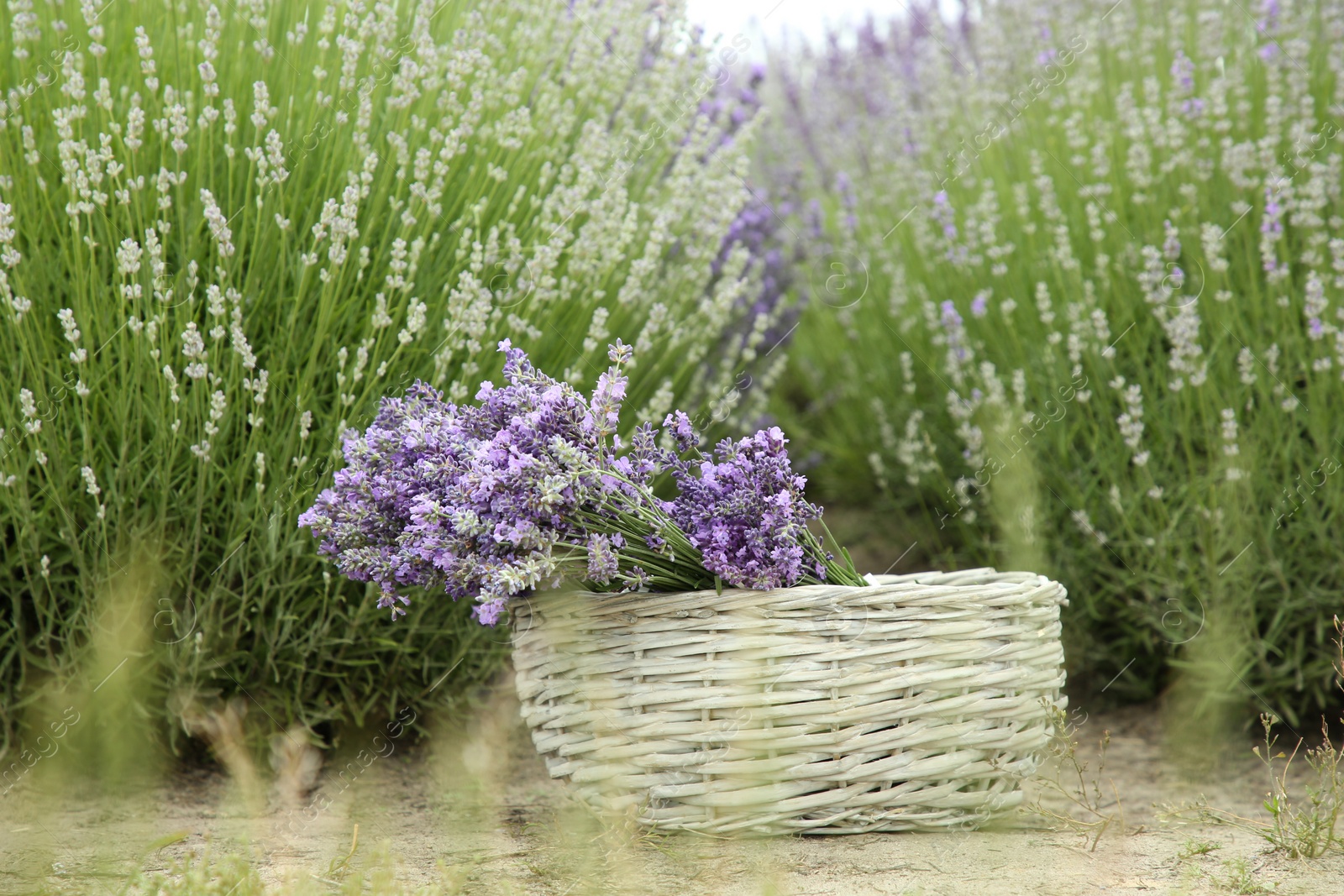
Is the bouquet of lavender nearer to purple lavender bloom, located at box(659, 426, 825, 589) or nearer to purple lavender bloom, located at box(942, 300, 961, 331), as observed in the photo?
purple lavender bloom, located at box(659, 426, 825, 589)

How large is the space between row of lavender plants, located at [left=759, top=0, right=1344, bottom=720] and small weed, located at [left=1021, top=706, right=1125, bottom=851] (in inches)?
12.3

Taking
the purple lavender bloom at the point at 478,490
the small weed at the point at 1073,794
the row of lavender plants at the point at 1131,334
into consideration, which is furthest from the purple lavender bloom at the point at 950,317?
the purple lavender bloom at the point at 478,490

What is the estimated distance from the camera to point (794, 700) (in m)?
1.55

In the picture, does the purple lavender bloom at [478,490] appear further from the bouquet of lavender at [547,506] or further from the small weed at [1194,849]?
the small weed at [1194,849]

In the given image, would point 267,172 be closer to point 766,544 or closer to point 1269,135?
point 766,544

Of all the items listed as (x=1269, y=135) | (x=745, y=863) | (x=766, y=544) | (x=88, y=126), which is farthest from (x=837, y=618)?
(x=1269, y=135)

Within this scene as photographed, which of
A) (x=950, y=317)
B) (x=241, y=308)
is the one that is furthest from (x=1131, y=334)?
(x=241, y=308)

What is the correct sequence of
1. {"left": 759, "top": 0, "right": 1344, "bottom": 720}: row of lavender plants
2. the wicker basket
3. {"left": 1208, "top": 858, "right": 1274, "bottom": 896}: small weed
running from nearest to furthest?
1. {"left": 1208, "top": 858, "right": 1274, "bottom": 896}: small weed
2. the wicker basket
3. {"left": 759, "top": 0, "right": 1344, "bottom": 720}: row of lavender plants

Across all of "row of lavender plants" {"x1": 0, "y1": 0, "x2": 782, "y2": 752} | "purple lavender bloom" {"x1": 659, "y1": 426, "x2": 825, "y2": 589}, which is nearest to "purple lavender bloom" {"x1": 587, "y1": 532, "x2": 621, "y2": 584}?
"purple lavender bloom" {"x1": 659, "y1": 426, "x2": 825, "y2": 589}

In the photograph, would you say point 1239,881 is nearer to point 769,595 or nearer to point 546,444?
point 769,595

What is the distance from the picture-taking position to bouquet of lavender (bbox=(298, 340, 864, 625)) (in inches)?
59.3

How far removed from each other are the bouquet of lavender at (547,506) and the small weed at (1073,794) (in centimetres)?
41

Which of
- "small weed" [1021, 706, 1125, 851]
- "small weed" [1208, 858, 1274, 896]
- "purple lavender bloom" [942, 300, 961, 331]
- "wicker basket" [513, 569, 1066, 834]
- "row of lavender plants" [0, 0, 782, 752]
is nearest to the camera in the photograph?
"small weed" [1208, 858, 1274, 896]

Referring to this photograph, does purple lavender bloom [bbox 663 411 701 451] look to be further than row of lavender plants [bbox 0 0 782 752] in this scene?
No
